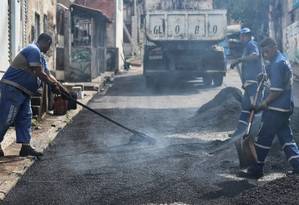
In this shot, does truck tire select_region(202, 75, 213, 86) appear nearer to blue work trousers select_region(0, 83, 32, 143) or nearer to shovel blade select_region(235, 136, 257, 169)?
blue work trousers select_region(0, 83, 32, 143)

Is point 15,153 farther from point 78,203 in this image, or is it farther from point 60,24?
point 60,24

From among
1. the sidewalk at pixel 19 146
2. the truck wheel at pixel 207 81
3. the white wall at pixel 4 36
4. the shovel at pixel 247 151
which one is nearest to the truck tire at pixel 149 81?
the truck wheel at pixel 207 81

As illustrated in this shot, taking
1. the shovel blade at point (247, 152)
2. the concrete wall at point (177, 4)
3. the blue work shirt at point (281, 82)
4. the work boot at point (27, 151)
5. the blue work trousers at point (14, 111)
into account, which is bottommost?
the work boot at point (27, 151)

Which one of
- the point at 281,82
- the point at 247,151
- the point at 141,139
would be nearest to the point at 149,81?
the point at 141,139

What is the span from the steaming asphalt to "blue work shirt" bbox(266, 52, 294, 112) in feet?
3.50

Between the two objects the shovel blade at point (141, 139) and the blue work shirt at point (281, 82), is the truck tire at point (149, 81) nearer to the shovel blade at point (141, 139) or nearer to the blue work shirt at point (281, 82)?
the shovel blade at point (141, 139)

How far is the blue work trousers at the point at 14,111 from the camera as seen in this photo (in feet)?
25.3

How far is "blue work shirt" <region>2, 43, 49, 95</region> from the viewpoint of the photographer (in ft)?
25.0

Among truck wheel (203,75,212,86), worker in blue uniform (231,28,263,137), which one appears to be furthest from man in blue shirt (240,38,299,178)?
truck wheel (203,75,212,86)

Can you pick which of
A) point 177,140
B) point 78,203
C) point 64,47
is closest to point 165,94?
point 64,47

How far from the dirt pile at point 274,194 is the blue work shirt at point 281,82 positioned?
97 centimetres

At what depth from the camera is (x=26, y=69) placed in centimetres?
774

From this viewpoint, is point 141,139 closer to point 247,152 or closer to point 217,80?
point 247,152

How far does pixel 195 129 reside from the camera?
1051cm
